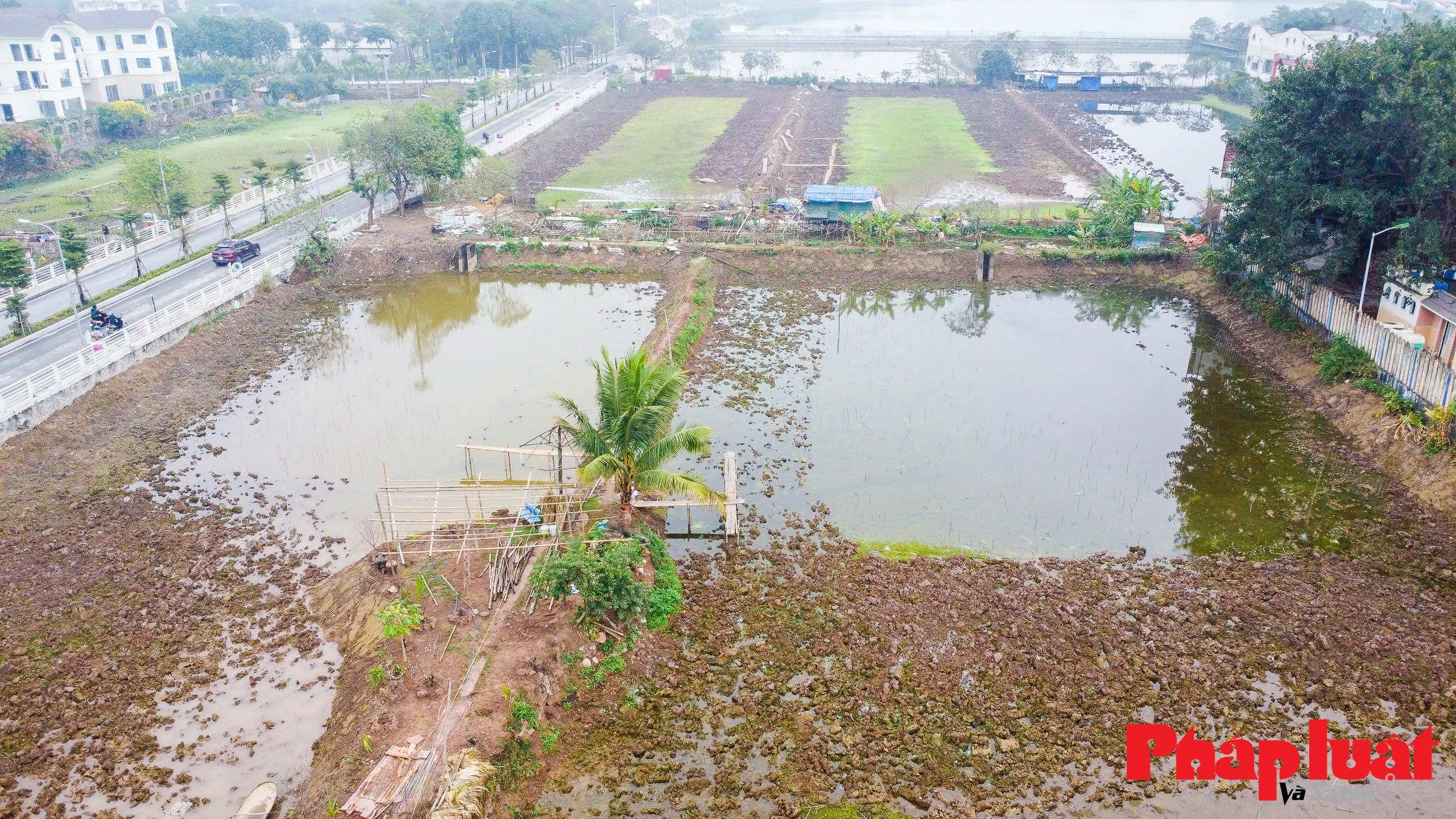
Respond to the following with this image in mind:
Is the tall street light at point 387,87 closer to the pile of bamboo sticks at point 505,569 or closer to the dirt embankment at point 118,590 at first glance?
the dirt embankment at point 118,590

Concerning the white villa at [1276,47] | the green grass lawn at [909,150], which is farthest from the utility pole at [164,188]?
the white villa at [1276,47]

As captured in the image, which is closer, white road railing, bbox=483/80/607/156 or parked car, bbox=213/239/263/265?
parked car, bbox=213/239/263/265

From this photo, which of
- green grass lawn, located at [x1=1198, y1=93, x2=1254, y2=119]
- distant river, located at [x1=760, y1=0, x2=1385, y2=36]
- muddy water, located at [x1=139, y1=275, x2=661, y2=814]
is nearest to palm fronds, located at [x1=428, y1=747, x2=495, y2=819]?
muddy water, located at [x1=139, y1=275, x2=661, y2=814]

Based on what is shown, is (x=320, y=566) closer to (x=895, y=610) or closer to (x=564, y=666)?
(x=564, y=666)

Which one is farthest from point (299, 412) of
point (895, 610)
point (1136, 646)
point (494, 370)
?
point (1136, 646)

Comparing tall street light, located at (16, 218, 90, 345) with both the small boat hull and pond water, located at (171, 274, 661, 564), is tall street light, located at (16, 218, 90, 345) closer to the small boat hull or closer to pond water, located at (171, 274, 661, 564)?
pond water, located at (171, 274, 661, 564)

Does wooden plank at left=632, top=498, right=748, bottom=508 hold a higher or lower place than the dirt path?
lower
